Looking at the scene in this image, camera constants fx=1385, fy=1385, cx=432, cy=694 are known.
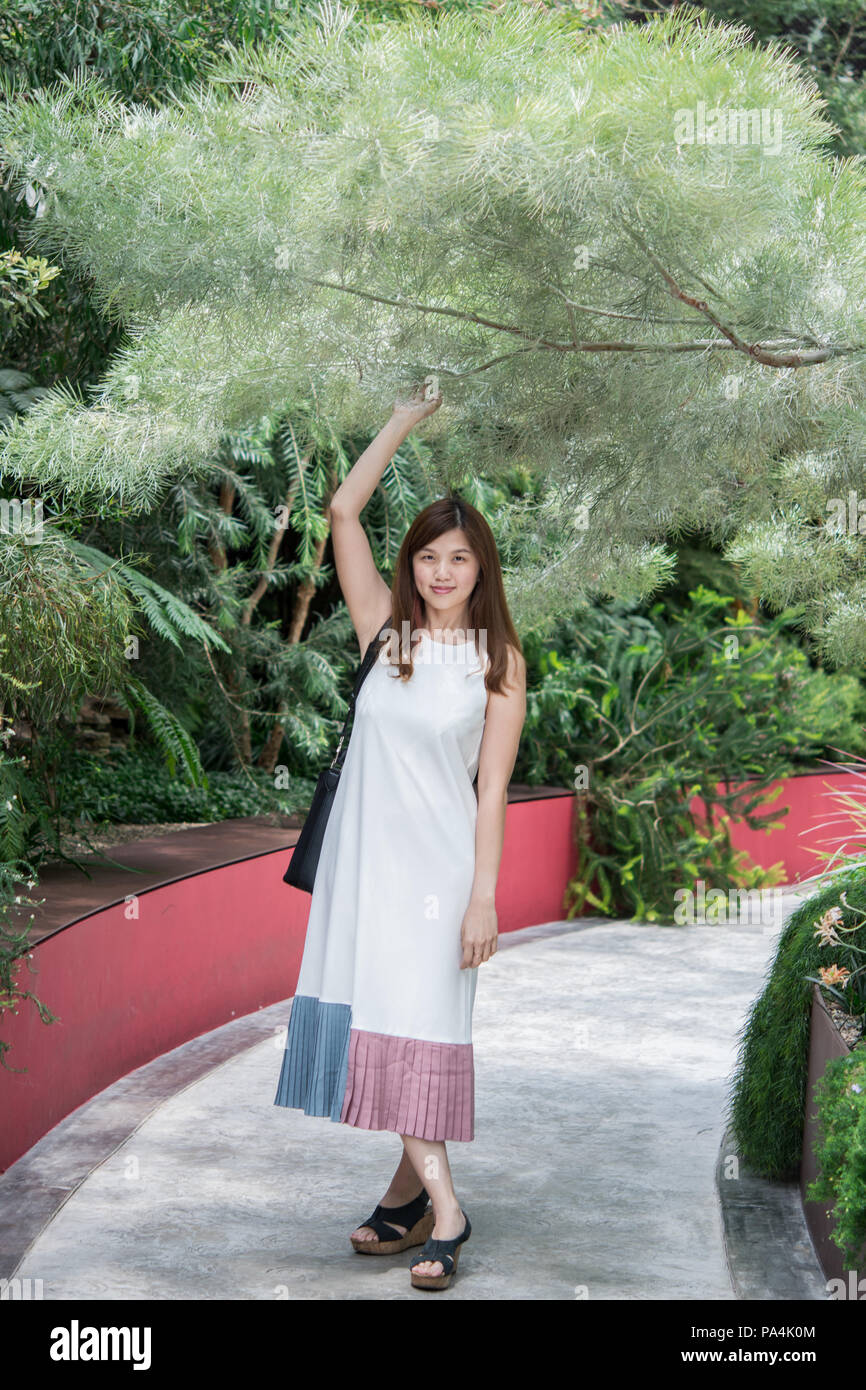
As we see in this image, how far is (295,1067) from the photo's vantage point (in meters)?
3.14

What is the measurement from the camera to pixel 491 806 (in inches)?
122

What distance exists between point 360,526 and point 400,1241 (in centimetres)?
168

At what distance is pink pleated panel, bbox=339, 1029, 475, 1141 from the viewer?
3012mm

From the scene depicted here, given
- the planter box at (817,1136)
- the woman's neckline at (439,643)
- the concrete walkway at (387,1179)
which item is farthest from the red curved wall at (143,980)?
the planter box at (817,1136)

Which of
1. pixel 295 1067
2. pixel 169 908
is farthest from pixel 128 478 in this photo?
pixel 169 908

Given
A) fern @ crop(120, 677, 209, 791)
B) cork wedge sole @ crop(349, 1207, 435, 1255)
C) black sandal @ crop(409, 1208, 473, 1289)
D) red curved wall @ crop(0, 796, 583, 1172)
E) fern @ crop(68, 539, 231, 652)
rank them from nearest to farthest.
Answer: black sandal @ crop(409, 1208, 473, 1289)
cork wedge sole @ crop(349, 1207, 435, 1255)
red curved wall @ crop(0, 796, 583, 1172)
fern @ crop(68, 539, 231, 652)
fern @ crop(120, 677, 209, 791)

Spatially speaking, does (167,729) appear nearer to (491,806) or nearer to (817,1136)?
(491,806)

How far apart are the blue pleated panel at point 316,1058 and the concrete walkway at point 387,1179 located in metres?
0.39

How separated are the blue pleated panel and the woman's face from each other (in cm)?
95

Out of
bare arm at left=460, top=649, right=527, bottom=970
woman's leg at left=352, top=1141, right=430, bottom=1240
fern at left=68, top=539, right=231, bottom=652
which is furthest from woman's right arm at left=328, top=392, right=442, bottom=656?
fern at left=68, top=539, right=231, bottom=652

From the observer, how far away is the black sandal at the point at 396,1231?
10.6 ft

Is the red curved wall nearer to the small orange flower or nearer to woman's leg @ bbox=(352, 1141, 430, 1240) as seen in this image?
woman's leg @ bbox=(352, 1141, 430, 1240)

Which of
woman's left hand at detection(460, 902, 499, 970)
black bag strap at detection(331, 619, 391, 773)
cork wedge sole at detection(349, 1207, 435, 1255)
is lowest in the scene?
cork wedge sole at detection(349, 1207, 435, 1255)

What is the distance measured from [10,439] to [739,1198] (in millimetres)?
2843
